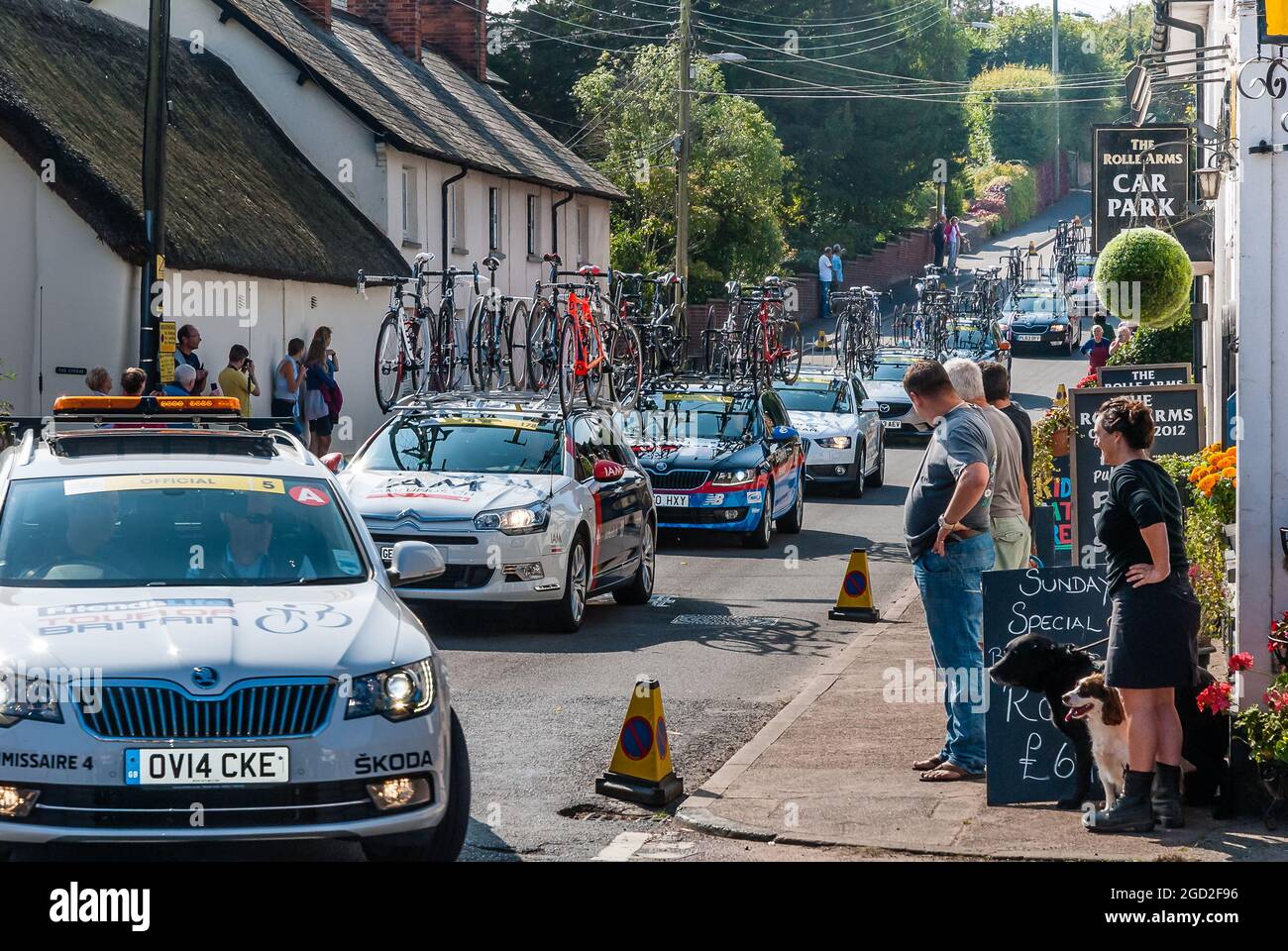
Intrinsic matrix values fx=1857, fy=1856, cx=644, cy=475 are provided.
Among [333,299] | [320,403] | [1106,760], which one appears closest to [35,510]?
[1106,760]

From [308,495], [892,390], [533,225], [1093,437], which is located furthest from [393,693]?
[533,225]

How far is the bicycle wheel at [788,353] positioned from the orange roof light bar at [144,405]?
1554cm

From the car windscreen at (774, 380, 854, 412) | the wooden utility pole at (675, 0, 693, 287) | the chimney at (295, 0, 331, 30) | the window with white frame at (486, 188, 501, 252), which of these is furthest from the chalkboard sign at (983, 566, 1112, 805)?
the chimney at (295, 0, 331, 30)

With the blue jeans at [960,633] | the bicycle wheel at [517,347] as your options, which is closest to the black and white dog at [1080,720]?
the blue jeans at [960,633]

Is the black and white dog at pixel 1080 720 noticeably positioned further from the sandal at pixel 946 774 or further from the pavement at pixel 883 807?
the sandal at pixel 946 774

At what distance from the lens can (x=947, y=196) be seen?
77812 millimetres

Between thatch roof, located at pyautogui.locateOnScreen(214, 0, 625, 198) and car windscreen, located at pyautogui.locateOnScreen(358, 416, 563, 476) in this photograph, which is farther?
thatch roof, located at pyautogui.locateOnScreen(214, 0, 625, 198)

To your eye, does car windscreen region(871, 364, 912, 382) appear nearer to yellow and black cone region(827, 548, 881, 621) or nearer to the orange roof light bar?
yellow and black cone region(827, 548, 881, 621)

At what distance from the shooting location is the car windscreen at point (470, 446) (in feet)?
47.7

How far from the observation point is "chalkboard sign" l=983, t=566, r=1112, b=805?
27.5 feet

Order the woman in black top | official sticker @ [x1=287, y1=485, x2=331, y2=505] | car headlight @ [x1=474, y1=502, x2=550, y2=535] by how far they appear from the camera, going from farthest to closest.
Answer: car headlight @ [x1=474, y1=502, x2=550, y2=535], official sticker @ [x1=287, y1=485, x2=331, y2=505], the woman in black top

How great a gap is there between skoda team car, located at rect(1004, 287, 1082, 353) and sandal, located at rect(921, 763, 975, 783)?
137 ft

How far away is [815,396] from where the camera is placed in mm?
26422
